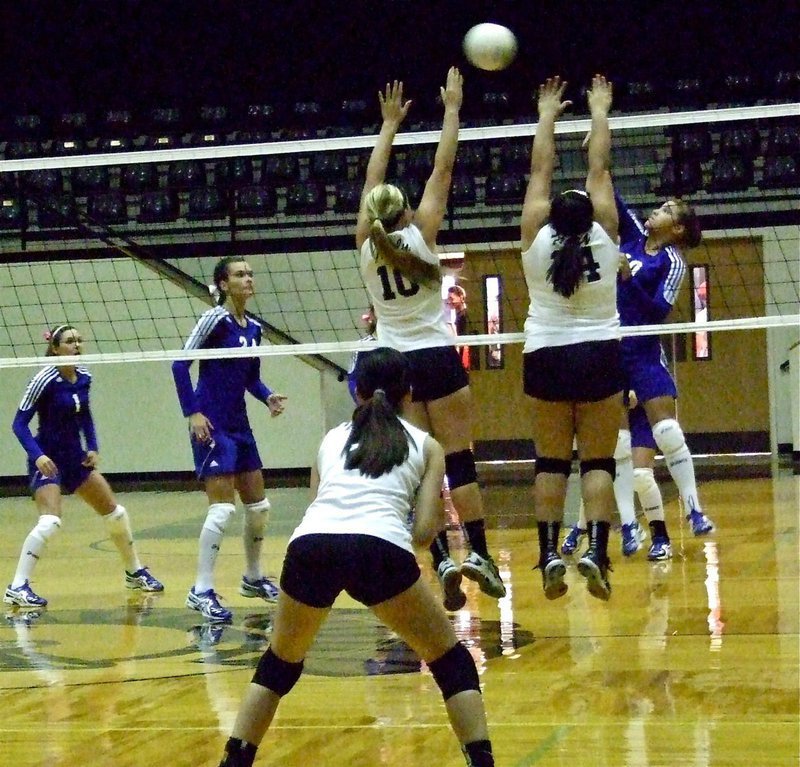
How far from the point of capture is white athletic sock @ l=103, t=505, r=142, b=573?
825 centimetres

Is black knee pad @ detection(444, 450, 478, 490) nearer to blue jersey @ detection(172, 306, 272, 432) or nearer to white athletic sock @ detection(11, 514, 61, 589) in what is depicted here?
blue jersey @ detection(172, 306, 272, 432)

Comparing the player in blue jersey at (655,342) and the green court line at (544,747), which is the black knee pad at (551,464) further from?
the player in blue jersey at (655,342)

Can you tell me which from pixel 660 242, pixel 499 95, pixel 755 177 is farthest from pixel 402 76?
pixel 660 242

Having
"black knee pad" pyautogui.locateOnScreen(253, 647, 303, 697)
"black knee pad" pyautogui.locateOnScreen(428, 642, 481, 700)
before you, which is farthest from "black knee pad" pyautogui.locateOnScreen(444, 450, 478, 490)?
"black knee pad" pyautogui.locateOnScreen(253, 647, 303, 697)

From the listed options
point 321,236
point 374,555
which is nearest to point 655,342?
point 374,555

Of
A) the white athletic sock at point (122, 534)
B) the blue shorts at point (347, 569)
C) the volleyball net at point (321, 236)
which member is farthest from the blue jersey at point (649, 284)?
the volleyball net at point (321, 236)

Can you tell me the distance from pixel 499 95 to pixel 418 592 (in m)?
13.8

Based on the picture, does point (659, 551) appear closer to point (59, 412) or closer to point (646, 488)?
point (646, 488)

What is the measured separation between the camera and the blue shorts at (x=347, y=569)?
3760 mm

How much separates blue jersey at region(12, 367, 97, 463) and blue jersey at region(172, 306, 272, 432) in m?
1.11

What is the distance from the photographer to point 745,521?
33.3 ft

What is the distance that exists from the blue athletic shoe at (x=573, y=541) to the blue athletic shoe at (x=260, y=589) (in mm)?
1926

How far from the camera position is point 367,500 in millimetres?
3852

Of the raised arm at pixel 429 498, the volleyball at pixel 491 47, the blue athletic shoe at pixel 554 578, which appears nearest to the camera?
the raised arm at pixel 429 498
